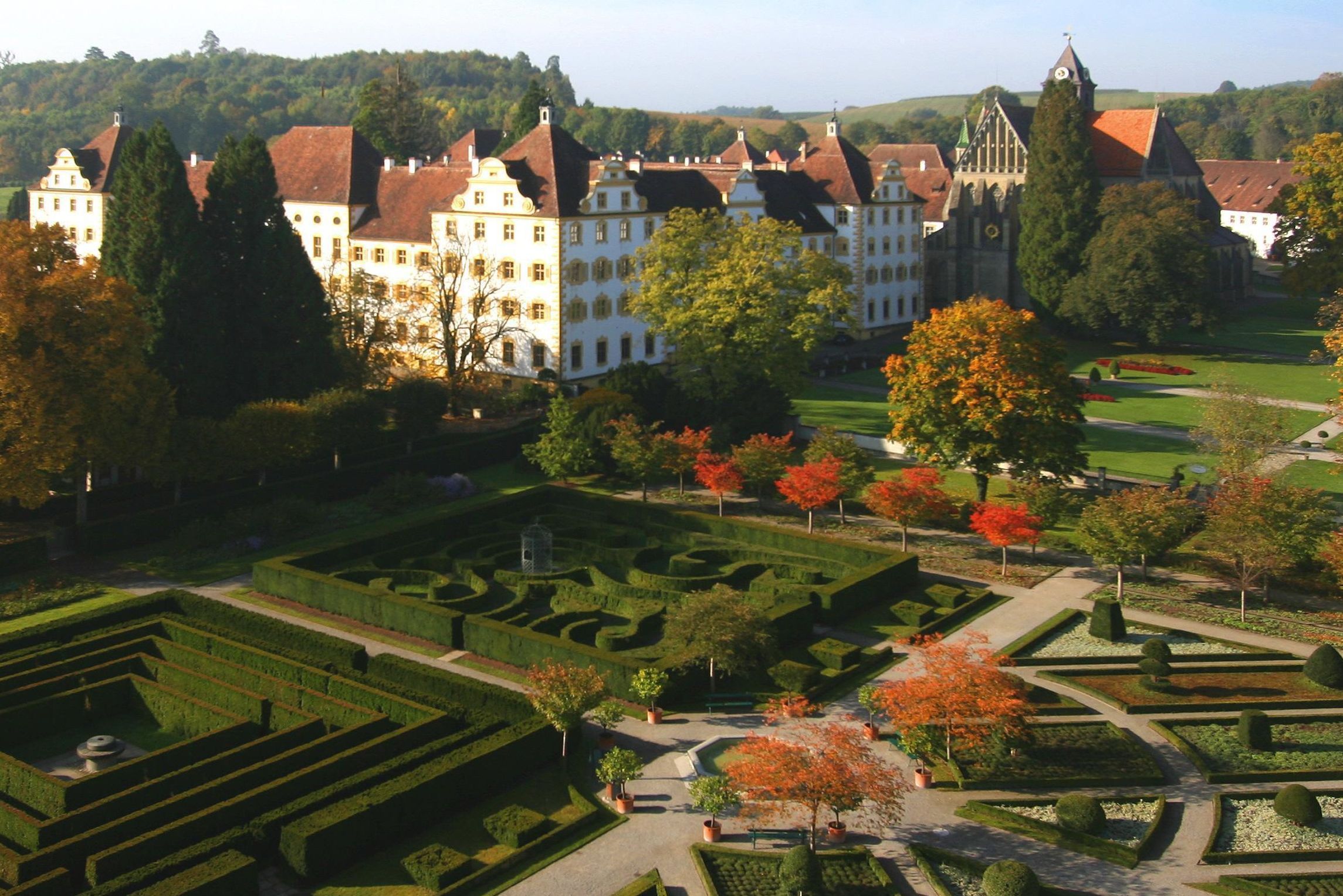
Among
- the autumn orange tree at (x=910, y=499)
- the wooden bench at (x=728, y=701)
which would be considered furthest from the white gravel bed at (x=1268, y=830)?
the autumn orange tree at (x=910, y=499)

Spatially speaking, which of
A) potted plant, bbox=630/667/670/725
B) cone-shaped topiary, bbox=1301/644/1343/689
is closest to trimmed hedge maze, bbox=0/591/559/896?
potted plant, bbox=630/667/670/725

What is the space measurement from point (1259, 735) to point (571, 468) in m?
32.8

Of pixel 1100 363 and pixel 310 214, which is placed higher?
pixel 310 214

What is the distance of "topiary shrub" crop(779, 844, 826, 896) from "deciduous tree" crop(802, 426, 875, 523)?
27.9m

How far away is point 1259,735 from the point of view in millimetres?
37031

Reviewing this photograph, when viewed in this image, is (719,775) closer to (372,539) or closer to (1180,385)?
(372,539)

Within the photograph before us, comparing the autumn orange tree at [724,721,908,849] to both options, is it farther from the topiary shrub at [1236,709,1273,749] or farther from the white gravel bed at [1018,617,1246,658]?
the white gravel bed at [1018,617,1246,658]

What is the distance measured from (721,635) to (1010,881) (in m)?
12.6

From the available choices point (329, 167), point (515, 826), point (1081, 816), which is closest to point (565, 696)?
point (515, 826)

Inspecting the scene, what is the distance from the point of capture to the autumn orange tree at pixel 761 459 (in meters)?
58.5

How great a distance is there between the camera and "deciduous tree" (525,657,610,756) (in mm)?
35531

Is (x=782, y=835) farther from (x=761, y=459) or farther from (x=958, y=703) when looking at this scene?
(x=761, y=459)

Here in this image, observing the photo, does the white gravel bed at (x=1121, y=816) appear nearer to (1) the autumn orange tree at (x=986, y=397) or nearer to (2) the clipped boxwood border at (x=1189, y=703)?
(2) the clipped boxwood border at (x=1189, y=703)

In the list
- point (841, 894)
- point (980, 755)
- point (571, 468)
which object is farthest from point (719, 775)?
point (571, 468)
